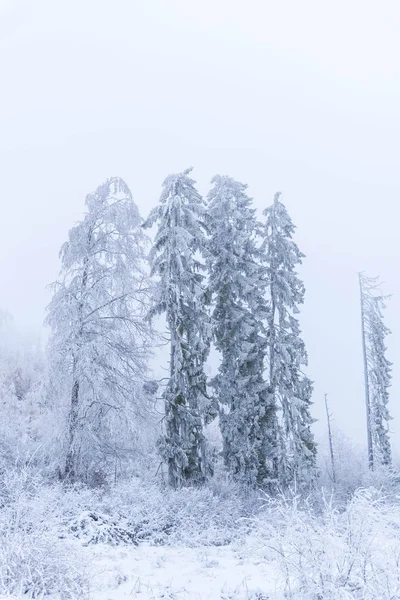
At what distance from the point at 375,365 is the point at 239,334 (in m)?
14.0

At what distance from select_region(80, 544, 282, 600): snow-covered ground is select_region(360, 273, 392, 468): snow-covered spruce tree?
21086 millimetres

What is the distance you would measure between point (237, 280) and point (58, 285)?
26.1 ft

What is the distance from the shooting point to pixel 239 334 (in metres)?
19.9

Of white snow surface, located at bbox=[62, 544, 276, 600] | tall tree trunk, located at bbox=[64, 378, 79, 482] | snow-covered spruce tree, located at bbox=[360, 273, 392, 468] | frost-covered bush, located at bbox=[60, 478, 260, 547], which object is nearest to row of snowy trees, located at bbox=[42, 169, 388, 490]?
tall tree trunk, located at bbox=[64, 378, 79, 482]

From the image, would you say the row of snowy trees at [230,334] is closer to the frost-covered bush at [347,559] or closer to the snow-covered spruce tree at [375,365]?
the snow-covered spruce tree at [375,365]

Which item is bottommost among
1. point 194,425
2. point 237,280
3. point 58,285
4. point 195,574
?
point 195,574

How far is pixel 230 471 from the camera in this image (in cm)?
1911

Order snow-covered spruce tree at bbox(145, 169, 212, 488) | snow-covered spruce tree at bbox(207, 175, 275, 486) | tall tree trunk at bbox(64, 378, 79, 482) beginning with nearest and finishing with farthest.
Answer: tall tree trunk at bbox(64, 378, 79, 482), snow-covered spruce tree at bbox(145, 169, 212, 488), snow-covered spruce tree at bbox(207, 175, 275, 486)

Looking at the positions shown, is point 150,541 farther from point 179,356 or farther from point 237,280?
point 237,280

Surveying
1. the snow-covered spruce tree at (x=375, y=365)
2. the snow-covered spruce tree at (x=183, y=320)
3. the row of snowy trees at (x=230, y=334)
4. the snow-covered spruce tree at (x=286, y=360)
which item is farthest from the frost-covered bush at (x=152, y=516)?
the snow-covered spruce tree at (x=375, y=365)

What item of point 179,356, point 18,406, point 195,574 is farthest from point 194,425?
point 18,406

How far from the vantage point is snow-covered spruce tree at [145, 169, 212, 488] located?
17000 mm

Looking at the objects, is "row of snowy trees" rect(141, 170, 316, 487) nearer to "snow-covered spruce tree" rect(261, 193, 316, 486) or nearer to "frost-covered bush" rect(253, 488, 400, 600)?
"snow-covered spruce tree" rect(261, 193, 316, 486)

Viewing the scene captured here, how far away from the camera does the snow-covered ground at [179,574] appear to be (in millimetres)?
7141
